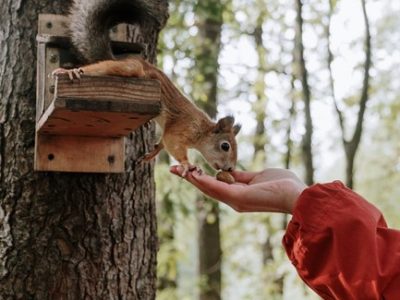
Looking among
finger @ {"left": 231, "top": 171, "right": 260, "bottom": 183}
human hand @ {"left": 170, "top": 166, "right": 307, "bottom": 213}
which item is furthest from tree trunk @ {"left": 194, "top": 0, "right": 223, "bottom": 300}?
human hand @ {"left": 170, "top": 166, "right": 307, "bottom": 213}

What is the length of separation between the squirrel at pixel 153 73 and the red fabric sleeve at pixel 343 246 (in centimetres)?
65

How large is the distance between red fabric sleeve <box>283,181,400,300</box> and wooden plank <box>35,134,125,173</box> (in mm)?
952

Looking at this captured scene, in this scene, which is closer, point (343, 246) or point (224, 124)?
point (343, 246)

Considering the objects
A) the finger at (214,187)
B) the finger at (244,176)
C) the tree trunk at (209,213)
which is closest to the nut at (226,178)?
the finger at (244,176)

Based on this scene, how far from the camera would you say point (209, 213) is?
5.76 metres

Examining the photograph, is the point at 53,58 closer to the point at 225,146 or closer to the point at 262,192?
the point at 225,146

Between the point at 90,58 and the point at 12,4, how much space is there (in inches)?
16.8

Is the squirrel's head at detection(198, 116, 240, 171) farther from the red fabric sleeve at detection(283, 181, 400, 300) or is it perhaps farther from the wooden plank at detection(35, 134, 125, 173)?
the red fabric sleeve at detection(283, 181, 400, 300)

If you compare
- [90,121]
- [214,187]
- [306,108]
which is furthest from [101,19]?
[306,108]

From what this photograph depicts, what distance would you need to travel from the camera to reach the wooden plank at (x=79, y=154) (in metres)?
1.85

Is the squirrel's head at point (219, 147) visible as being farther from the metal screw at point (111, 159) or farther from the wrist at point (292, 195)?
the wrist at point (292, 195)

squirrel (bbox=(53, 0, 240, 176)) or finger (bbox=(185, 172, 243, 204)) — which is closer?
finger (bbox=(185, 172, 243, 204))

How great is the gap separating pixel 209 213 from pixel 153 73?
13.1ft

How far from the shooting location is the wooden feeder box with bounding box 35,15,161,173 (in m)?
1.51
